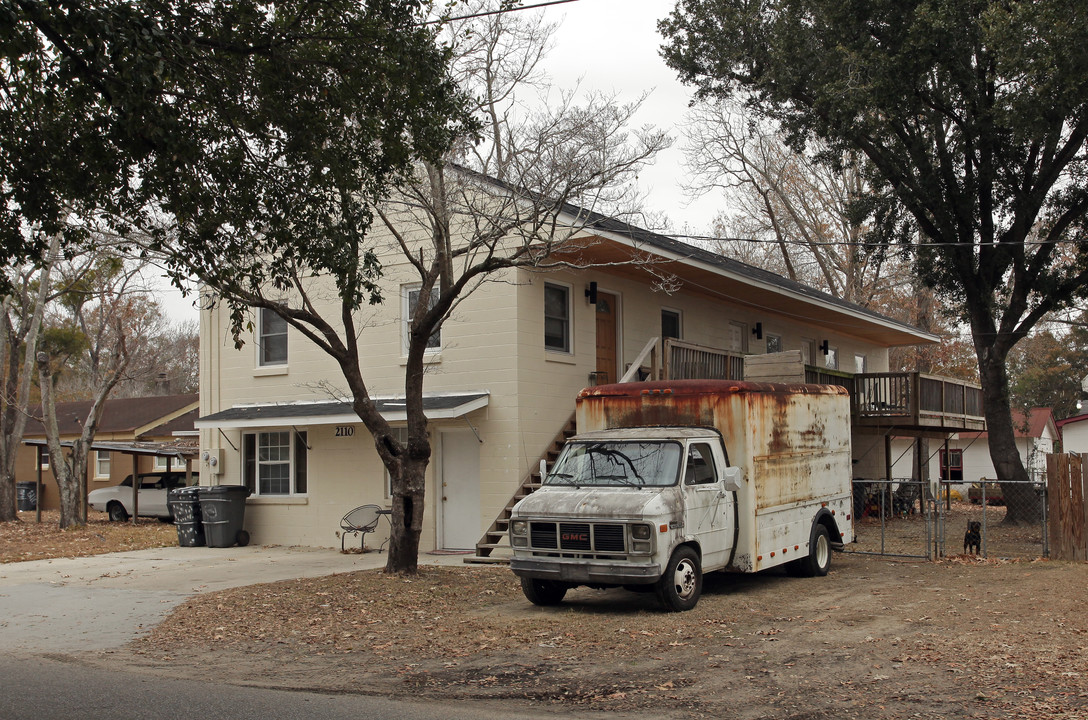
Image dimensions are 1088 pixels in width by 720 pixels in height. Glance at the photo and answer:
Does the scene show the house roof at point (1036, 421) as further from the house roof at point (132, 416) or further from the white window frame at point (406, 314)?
the house roof at point (132, 416)

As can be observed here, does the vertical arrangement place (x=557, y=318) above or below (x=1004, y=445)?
above

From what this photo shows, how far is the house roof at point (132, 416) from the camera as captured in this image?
3800cm

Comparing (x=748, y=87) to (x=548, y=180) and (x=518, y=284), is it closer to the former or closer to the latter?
(x=518, y=284)

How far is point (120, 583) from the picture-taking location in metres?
15.0

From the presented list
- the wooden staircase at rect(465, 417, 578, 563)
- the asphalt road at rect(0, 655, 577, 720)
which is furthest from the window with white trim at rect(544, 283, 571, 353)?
the asphalt road at rect(0, 655, 577, 720)

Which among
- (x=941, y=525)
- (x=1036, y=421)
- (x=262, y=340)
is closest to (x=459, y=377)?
(x=262, y=340)

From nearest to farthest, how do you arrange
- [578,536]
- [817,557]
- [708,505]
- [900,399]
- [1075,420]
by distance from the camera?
[578,536]
[708,505]
[817,557]
[900,399]
[1075,420]

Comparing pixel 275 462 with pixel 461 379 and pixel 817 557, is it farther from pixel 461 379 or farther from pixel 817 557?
pixel 817 557

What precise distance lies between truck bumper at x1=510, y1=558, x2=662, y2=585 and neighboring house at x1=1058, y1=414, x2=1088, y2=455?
38.1 m

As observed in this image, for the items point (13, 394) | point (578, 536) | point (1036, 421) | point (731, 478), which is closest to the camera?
point (578, 536)

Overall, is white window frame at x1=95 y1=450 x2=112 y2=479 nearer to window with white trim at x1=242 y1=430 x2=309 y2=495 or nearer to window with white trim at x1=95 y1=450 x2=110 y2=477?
window with white trim at x1=95 y1=450 x2=110 y2=477

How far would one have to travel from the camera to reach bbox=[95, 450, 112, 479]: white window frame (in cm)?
3712

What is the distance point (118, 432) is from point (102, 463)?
125 cm

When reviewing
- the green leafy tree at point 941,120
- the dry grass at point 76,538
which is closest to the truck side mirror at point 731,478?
the green leafy tree at point 941,120
